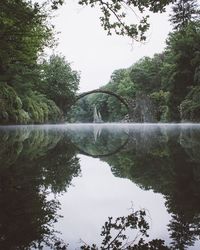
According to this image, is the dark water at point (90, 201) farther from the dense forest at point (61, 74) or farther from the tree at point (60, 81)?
the tree at point (60, 81)

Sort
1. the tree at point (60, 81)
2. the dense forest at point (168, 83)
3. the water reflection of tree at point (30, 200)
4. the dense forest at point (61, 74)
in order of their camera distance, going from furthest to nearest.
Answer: the tree at point (60, 81) < the dense forest at point (168, 83) < the dense forest at point (61, 74) < the water reflection of tree at point (30, 200)

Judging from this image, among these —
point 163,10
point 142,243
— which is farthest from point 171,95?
point 142,243

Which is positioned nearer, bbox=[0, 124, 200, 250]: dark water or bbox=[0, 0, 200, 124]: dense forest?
bbox=[0, 124, 200, 250]: dark water

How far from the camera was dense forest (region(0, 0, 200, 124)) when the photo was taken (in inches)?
561

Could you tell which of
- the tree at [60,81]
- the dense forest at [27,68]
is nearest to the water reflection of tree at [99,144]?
the dense forest at [27,68]

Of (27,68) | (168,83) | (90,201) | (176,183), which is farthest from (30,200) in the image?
(168,83)

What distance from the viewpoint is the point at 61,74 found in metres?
55.0

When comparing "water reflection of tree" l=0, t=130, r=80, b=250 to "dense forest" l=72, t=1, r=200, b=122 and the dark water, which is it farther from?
"dense forest" l=72, t=1, r=200, b=122

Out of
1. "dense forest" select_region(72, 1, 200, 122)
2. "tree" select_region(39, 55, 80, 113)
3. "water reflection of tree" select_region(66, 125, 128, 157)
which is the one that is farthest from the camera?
"tree" select_region(39, 55, 80, 113)

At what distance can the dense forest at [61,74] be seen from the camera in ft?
46.7

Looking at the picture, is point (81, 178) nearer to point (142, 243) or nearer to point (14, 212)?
point (14, 212)

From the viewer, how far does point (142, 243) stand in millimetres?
2223

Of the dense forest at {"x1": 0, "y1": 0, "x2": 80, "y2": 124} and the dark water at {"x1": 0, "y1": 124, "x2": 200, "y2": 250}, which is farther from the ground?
the dense forest at {"x1": 0, "y1": 0, "x2": 80, "y2": 124}

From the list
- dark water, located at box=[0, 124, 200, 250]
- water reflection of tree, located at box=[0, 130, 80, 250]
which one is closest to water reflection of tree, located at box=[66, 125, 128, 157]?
water reflection of tree, located at box=[0, 130, 80, 250]
